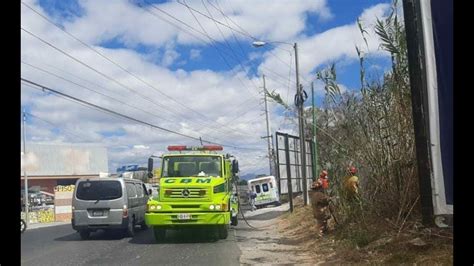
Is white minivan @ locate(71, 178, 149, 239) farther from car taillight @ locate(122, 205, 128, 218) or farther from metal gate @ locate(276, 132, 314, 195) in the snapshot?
metal gate @ locate(276, 132, 314, 195)

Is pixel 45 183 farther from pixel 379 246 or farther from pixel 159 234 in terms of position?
pixel 379 246

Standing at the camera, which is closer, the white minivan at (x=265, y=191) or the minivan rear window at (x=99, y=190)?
the minivan rear window at (x=99, y=190)

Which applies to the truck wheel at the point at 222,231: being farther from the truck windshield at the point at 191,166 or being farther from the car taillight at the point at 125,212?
the car taillight at the point at 125,212

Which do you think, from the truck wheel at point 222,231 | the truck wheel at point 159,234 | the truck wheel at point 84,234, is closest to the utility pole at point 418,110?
the truck wheel at point 222,231

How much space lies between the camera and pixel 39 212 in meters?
39.7

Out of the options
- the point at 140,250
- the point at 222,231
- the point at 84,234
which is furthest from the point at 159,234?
the point at 84,234

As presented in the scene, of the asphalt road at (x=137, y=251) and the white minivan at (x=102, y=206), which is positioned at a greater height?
the white minivan at (x=102, y=206)

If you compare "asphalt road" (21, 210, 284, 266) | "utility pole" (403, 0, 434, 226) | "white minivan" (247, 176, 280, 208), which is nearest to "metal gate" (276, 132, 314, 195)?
"asphalt road" (21, 210, 284, 266)

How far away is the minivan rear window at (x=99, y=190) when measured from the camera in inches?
675

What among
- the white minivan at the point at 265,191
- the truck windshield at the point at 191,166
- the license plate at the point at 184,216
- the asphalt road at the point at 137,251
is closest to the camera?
the asphalt road at the point at 137,251
